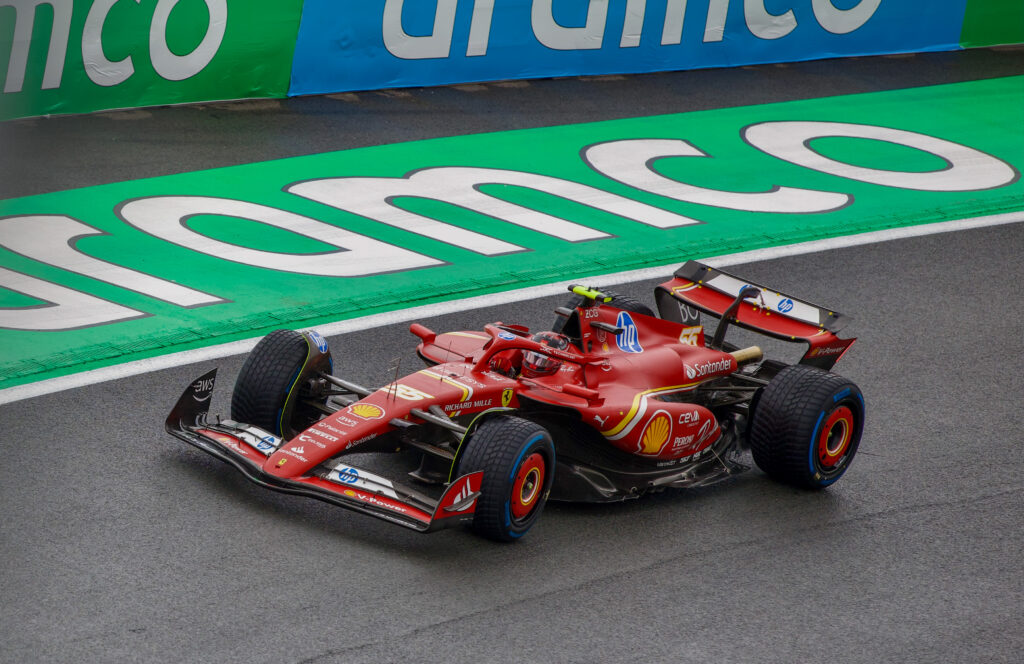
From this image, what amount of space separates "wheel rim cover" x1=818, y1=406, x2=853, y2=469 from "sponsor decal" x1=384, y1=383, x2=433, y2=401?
2005mm

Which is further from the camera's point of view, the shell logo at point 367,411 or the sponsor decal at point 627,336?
the sponsor decal at point 627,336

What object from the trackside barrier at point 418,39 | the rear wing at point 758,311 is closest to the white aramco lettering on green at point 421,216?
the trackside barrier at point 418,39

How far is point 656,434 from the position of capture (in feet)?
19.8

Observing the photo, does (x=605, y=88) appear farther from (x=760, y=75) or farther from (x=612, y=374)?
(x=612, y=374)

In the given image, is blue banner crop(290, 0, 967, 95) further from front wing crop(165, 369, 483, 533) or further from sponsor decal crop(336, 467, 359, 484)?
sponsor decal crop(336, 467, 359, 484)

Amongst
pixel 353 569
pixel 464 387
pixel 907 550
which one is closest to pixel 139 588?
pixel 353 569

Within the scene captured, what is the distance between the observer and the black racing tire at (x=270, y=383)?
6094mm

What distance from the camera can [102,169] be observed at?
10586 millimetres

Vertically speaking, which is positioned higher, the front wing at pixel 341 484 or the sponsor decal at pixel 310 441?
the sponsor decal at pixel 310 441

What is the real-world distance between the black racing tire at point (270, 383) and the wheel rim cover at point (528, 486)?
4.34 ft

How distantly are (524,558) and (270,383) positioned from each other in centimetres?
155

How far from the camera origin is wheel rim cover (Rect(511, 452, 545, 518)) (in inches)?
214

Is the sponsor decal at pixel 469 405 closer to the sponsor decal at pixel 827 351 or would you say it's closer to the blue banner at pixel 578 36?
the sponsor decal at pixel 827 351

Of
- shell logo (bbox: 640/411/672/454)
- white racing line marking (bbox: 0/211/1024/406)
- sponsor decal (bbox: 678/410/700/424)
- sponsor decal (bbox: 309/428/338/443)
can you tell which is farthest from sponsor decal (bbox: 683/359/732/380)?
white racing line marking (bbox: 0/211/1024/406)
